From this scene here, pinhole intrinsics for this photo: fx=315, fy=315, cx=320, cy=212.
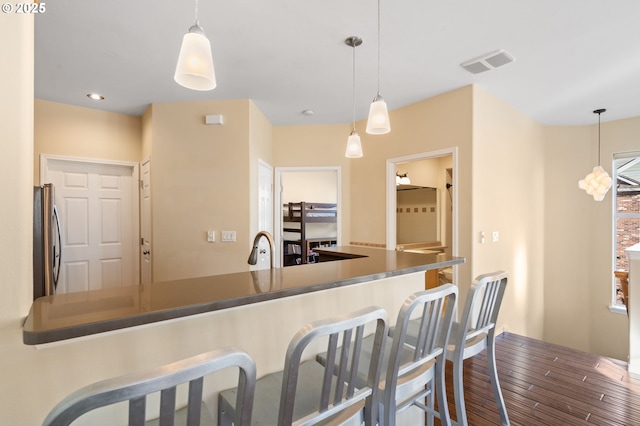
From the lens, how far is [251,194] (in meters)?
3.63

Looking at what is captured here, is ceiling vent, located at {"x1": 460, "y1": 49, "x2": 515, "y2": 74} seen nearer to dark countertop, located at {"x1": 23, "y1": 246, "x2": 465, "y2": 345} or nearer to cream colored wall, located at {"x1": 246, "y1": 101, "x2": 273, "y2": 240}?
dark countertop, located at {"x1": 23, "y1": 246, "x2": 465, "y2": 345}

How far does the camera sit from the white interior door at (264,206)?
3.94 metres

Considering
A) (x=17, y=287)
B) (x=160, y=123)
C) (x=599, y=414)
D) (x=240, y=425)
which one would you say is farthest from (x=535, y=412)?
(x=160, y=123)

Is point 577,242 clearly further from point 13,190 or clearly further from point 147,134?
point 147,134

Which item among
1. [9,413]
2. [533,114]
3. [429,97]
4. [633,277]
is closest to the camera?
[9,413]

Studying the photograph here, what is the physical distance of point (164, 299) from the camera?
1042 millimetres

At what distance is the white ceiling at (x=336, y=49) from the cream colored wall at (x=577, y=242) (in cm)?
93

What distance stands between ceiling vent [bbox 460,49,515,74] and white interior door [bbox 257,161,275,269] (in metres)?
2.49

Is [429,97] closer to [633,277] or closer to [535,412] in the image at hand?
[633,277]

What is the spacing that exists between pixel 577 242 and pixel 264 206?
14.8 feet

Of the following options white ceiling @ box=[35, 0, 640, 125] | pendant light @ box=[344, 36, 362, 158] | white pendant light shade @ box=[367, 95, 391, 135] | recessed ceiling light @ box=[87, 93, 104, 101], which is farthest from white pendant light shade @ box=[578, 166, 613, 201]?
recessed ceiling light @ box=[87, 93, 104, 101]

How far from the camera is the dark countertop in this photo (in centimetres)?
83

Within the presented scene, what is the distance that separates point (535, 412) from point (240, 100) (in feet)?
12.6

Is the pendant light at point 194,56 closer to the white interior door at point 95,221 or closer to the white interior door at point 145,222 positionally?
the white interior door at point 145,222
